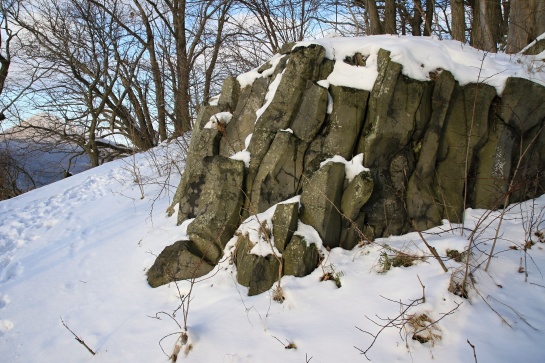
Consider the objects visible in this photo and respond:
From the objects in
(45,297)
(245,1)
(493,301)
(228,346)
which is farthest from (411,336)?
(245,1)

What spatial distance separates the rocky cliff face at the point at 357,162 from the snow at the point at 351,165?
0.04 feet

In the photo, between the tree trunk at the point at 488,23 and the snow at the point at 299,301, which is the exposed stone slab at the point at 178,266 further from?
the tree trunk at the point at 488,23

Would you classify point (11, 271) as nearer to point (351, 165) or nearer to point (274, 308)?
point (274, 308)

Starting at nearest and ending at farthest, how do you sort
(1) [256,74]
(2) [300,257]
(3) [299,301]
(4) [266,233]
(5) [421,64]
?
1. (3) [299,301]
2. (2) [300,257]
3. (4) [266,233]
4. (5) [421,64]
5. (1) [256,74]

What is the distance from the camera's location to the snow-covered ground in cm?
235

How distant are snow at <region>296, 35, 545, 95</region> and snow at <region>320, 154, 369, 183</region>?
0.85 meters

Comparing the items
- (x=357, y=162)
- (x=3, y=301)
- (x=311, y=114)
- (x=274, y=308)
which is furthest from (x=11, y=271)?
(x=357, y=162)

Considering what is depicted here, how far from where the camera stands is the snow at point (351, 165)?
11.7ft

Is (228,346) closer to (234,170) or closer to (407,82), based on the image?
(234,170)

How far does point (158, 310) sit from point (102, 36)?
14.9 meters

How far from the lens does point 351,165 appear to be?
3613 millimetres

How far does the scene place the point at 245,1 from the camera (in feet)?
36.4

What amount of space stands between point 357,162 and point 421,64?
1391mm

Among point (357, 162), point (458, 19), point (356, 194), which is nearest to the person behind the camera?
point (356, 194)
